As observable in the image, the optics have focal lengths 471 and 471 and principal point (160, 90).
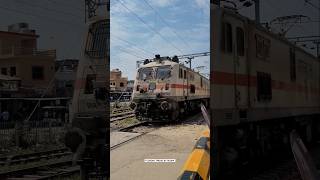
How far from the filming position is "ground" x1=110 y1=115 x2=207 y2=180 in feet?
7.32

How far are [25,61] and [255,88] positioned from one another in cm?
218

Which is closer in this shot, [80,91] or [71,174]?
[80,91]

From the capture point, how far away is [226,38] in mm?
3080

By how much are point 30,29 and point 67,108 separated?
64 centimetres

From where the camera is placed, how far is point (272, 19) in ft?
11.8

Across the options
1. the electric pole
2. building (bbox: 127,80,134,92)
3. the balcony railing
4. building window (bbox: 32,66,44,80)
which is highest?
the electric pole

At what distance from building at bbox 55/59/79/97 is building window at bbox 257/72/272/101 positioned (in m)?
2.19

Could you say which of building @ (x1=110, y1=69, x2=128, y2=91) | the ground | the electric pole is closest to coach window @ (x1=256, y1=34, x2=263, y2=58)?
the electric pole

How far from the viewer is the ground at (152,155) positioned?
2.23 meters

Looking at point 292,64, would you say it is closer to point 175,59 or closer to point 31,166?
point 31,166

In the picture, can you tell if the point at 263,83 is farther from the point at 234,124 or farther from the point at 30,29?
the point at 30,29

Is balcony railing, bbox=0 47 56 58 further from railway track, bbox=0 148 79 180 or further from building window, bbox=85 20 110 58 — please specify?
railway track, bbox=0 148 79 180

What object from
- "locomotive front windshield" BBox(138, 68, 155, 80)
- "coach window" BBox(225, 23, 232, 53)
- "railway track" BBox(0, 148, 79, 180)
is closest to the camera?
"locomotive front windshield" BBox(138, 68, 155, 80)

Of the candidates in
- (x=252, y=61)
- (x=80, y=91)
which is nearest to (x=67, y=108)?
(x=80, y=91)
